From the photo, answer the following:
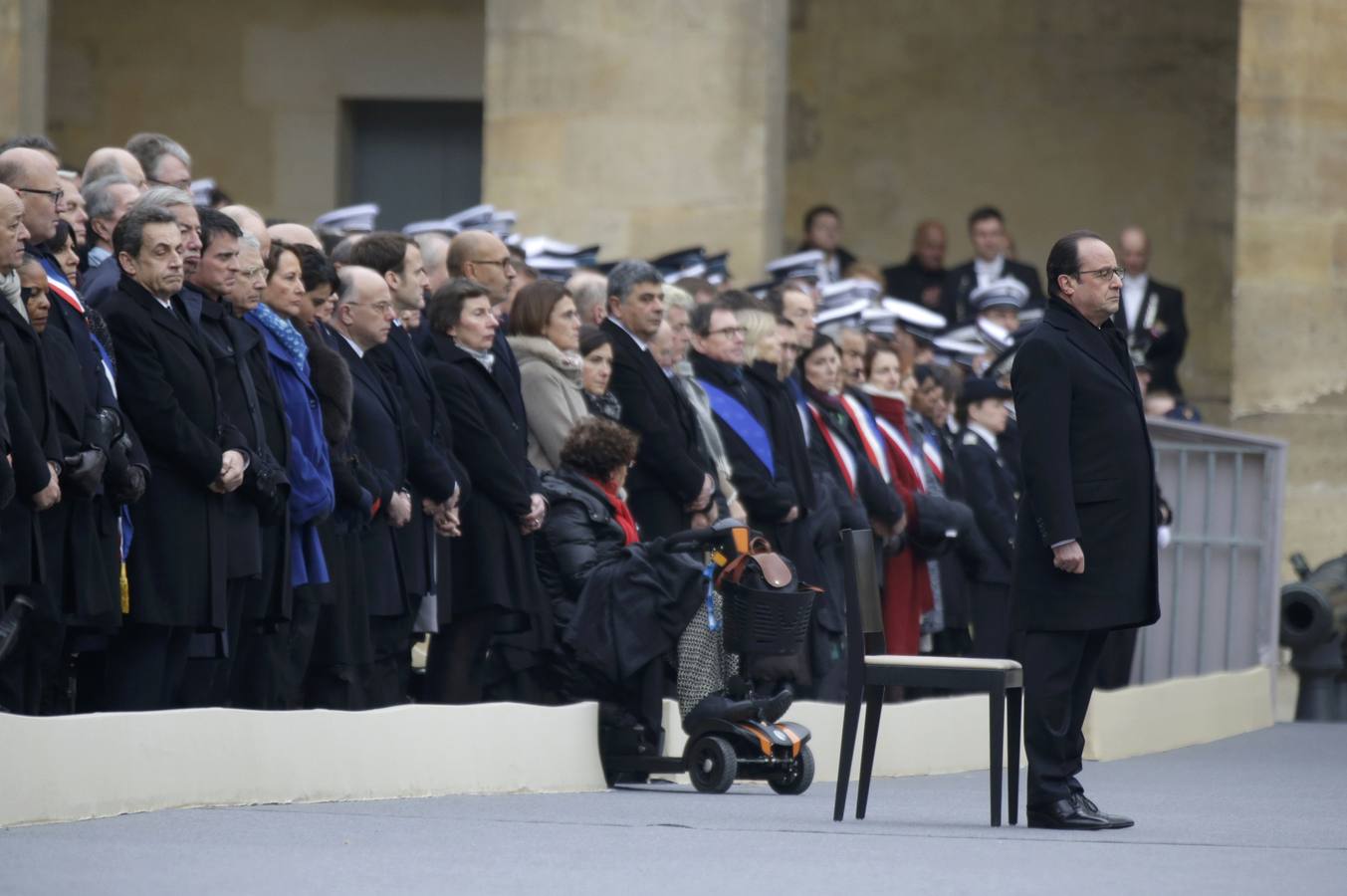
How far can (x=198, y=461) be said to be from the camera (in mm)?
9016

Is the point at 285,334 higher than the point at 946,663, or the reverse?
the point at 285,334

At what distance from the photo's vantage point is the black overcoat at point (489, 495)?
427 inches

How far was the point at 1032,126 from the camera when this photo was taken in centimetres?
2428

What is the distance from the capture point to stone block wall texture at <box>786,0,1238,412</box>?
78.1 feet

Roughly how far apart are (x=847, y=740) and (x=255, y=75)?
14.3 meters

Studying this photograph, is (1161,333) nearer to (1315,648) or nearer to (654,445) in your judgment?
(1315,648)

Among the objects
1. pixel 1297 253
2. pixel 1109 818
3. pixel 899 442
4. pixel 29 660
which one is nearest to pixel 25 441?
pixel 29 660

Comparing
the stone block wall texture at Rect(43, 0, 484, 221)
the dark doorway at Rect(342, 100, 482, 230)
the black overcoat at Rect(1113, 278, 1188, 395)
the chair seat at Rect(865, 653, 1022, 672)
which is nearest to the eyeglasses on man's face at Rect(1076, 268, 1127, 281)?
the chair seat at Rect(865, 653, 1022, 672)

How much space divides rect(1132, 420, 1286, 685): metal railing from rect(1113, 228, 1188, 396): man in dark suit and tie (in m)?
2.34

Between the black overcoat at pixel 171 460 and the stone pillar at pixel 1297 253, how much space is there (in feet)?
38.6

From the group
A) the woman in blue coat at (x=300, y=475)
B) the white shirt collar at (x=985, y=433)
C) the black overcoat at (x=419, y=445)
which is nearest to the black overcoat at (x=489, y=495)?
the black overcoat at (x=419, y=445)

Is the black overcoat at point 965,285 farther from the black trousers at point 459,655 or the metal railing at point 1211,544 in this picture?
the black trousers at point 459,655

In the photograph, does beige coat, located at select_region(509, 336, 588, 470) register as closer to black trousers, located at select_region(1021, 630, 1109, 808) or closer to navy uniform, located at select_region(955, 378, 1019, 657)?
black trousers, located at select_region(1021, 630, 1109, 808)

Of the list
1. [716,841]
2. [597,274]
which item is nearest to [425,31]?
[597,274]
